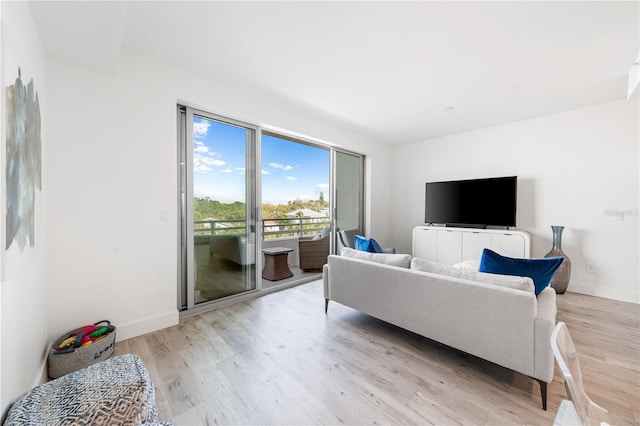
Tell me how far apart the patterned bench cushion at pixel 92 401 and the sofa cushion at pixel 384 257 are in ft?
5.89

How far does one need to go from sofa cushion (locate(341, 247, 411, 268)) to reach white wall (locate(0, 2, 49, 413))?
7.30 ft

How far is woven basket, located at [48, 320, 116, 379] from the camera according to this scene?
66.0 inches

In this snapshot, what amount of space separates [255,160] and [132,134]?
1.28 meters

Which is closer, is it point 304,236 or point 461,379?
point 461,379

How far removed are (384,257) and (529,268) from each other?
102cm

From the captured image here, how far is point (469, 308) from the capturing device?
1.70m

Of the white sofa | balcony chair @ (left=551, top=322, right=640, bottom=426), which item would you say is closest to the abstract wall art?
balcony chair @ (left=551, top=322, right=640, bottom=426)

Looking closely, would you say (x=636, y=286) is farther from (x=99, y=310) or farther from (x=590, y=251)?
(x=99, y=310)

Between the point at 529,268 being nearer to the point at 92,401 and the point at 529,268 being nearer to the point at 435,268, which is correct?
the point at 435,268

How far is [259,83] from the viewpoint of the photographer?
278 centimetres

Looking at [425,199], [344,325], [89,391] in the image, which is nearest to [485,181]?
[425,199]

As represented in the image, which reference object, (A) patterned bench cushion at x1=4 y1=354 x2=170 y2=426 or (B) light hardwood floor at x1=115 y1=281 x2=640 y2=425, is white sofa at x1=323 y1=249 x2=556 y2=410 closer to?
(B) light hardwood floor at x1=115 y1=281 x2=640 y2=425

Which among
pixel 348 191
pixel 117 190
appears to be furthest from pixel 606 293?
pixel 117 190

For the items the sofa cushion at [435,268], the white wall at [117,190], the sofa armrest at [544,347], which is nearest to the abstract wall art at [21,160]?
the white wall at [117,190]
